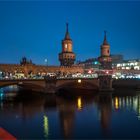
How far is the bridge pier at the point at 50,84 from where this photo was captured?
2798 inches

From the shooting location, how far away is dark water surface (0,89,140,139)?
103 feet

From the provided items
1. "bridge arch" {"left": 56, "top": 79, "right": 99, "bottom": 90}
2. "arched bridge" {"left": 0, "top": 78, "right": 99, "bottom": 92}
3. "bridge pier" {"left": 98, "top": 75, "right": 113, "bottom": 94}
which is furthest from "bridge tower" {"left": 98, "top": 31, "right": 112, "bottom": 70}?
"arched bridge" {"left": 0, "top": 78, "right": 99, "bottom": 92}

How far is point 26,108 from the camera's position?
4938 centimetres

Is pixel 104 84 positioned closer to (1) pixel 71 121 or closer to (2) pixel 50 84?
(2) pixel 50 84

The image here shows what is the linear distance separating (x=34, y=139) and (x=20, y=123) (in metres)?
8.43

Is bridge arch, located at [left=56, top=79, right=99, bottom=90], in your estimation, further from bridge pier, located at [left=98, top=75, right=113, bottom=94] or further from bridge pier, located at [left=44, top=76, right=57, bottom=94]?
bridge pier, located at [left=44, top=76, right=57, bottom=94]

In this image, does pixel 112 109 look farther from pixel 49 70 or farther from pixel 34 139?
pixel 49 70

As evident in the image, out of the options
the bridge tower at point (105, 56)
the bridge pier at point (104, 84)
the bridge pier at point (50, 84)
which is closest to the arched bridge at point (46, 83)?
the bridge pier at point (50, 84)

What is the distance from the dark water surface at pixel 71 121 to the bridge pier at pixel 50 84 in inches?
732

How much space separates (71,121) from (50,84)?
1326 inches

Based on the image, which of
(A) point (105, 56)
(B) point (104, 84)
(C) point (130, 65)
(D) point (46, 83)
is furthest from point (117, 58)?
(D) point (46, 83)

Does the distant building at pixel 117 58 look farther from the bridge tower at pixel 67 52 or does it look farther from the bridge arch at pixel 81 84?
the bridge arch at pixel 81 84

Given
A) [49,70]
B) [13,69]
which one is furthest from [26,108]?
[49,70]

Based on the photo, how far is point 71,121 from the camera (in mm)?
38500
